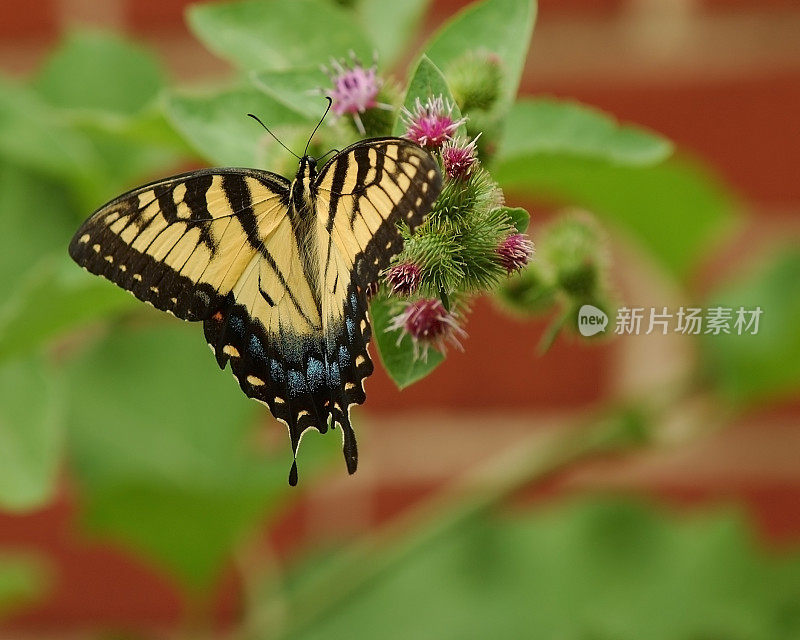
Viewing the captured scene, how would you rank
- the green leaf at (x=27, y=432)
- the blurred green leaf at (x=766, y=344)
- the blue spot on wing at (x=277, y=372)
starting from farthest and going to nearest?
the blurred green leaf at (x=766, y=344) → the green leaf at (x=27, y=432) → the blue spot on wing at (x=277, y=372)

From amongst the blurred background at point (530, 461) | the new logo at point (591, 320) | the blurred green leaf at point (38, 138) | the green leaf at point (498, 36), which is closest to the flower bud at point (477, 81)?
the green leaf at point (498, 36)

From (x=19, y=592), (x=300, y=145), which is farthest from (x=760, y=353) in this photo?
(x=19, y=592)

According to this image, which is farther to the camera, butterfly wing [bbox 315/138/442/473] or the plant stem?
the plant stem

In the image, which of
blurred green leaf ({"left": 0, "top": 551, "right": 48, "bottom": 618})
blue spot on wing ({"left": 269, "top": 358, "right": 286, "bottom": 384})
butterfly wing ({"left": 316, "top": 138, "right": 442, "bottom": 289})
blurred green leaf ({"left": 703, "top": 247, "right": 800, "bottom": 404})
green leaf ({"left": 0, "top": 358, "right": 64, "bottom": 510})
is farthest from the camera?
blurred green leaf ({"left": 0, "top": 551, "right": 48, "bottom": 618})

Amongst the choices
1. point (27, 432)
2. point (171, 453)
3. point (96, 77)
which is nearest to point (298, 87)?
point (27, 432)

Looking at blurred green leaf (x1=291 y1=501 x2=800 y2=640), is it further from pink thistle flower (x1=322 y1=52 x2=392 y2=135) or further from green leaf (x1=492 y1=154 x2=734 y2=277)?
pink thistle flower (x1=322 y1=52 x2=392 y2=135)

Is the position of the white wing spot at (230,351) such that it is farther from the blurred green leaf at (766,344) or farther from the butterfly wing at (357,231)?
the blurred green leaf at (766,344)

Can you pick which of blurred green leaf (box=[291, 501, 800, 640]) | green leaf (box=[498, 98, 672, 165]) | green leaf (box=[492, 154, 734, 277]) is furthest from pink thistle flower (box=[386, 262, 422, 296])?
blurred green leaf (box=[291, 501, 800, 640])
